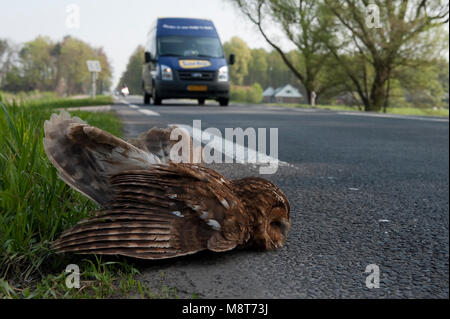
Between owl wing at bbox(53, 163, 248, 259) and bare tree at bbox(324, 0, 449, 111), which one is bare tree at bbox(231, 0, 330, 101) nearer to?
bare tree at bbox(324, 0, 449, 111)

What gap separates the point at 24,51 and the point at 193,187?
263 feet

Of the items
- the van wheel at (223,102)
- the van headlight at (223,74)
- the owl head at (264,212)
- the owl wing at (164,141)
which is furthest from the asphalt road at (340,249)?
the van wheel at (223,102)

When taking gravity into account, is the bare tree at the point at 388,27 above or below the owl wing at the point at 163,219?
above

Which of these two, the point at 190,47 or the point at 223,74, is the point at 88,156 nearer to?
the point at 223,74

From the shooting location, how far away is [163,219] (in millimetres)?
1485

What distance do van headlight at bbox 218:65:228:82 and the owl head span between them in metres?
15.9

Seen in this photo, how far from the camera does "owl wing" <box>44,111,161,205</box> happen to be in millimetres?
1637

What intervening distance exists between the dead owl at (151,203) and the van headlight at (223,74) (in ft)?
52.1

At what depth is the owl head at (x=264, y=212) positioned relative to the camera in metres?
1.65

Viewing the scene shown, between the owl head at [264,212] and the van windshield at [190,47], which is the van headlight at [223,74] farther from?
the owl head at [264,212]

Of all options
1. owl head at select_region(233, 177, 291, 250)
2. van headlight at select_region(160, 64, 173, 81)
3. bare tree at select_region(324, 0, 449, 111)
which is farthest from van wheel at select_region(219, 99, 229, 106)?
owl head at select_region(233, 177, 291, 250)

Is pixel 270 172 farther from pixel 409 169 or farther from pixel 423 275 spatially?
pixel 423 275

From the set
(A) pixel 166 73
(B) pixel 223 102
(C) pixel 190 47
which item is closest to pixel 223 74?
(B) pixel 223 102

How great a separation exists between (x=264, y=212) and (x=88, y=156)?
0.67 meters
